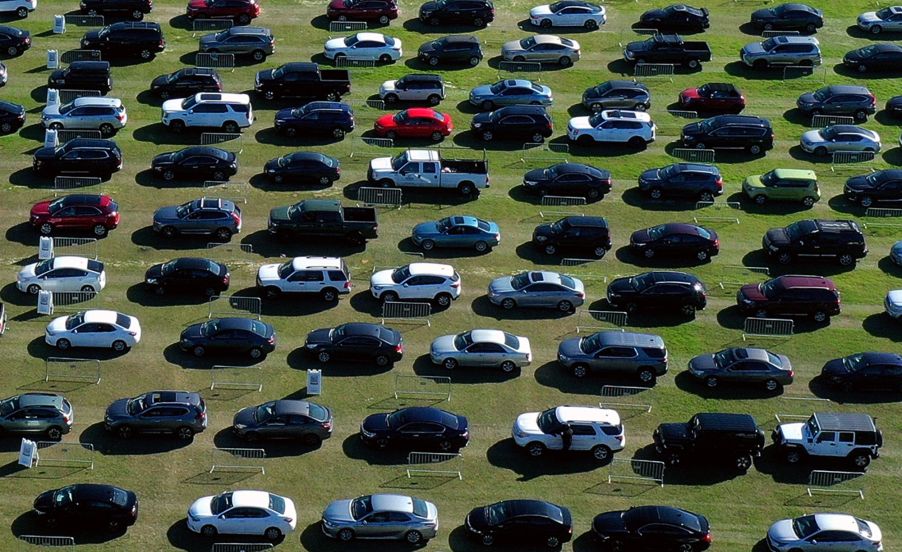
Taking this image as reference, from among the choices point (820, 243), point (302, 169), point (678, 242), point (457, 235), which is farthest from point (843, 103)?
point (302, 169)

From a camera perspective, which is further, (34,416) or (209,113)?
(209,113)

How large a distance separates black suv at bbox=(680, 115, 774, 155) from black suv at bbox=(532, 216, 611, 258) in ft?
40.0

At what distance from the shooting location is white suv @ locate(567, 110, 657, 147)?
3332 inches

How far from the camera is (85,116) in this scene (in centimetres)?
8338

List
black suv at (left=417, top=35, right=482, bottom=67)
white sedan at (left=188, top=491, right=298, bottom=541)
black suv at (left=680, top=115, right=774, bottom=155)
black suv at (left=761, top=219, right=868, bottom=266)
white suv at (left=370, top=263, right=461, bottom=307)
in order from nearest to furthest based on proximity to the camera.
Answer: white sedan at (left=188, top=491, right=298, bottom=541), white suv at (left=370, top=263, right=461, bottom=307), black suv at (left=761, top=219, right=868, bottom=266), black suv at (left=680, top=115, right=774, bottom=155), black suv at (left=417, top=35, right=482, bottom=67)

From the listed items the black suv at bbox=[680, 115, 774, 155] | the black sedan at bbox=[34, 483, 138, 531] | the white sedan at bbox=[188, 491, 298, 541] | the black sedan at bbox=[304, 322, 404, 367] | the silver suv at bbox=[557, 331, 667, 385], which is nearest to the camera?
the black sedan at bbox=[34, 483, 138, 531]

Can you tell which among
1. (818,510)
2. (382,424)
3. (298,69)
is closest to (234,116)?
(298,69)

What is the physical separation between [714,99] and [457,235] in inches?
824

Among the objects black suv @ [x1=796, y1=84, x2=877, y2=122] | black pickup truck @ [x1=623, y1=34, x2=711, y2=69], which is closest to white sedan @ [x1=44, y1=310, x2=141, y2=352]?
black pickup truck @ [x1=623, y1=34, x2=711, y2=69]

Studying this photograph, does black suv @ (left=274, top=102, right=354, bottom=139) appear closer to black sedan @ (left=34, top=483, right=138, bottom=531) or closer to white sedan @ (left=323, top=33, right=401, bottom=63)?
white sedan @ (left=323, top=33, right=401, bottom=63)

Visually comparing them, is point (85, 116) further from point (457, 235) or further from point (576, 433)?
point (576, 433)

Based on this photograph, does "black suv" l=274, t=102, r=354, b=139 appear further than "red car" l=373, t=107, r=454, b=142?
No

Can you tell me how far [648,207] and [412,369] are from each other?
62.7 ft

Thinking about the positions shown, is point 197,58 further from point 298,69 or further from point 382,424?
point 382,424
